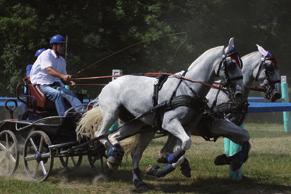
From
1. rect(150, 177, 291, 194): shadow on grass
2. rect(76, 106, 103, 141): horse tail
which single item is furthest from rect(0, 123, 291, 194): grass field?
rect(76, 106, 103, 141): horse tail

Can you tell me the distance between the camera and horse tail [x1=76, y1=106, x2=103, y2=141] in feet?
30.3

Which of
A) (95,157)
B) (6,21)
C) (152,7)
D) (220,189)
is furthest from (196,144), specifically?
(152,7)

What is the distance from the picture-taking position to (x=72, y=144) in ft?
31.4

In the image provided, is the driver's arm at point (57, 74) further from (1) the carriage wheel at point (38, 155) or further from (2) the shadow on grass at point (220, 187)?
(2) the shadow on grass at point (220, 187)

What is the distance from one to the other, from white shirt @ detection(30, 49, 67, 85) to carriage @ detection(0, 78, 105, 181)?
14cm

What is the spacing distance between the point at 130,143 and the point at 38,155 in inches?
56.1

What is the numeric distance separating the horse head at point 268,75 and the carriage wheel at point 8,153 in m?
3.90

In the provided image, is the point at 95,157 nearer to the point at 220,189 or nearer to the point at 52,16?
the point at 220,189

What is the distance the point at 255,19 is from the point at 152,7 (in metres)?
12.3

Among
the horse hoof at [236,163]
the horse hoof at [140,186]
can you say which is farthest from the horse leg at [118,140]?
the horse hoof at [236,163]

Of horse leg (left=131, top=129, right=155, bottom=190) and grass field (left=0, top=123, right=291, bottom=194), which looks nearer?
grass field (left=0, top=123, right=291, bottom=194)

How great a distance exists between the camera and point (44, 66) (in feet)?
32.4

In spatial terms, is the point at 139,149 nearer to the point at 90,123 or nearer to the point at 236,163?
the point at 90,123

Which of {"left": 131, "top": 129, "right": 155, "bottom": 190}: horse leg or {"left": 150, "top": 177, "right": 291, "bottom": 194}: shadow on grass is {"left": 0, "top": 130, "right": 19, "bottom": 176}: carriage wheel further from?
{"left": 150, "top": 177, "right": 291, "bottom": 194}: shadow on grass
